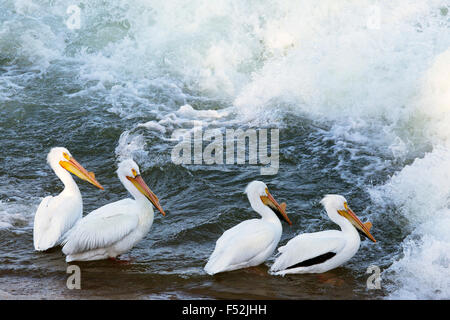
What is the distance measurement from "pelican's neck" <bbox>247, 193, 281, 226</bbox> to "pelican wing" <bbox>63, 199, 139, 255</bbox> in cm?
96

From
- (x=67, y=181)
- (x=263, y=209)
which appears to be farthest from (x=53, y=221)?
(x=263, y=209)

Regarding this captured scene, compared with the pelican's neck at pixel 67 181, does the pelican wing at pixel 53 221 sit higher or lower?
lower

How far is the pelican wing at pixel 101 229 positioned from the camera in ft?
15.6

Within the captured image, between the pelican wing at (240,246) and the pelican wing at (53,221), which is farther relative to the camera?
the pelican wing at (53,221)

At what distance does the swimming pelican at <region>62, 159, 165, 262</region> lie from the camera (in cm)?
479

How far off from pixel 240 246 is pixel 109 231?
1.03 meters

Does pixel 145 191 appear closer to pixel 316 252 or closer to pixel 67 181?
pixel 67 181

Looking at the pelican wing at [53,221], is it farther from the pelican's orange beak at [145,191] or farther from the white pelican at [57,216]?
the pelican's orange beak at [145,191]

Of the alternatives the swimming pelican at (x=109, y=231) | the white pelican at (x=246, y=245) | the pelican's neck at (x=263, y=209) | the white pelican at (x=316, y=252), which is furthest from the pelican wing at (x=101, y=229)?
the white pelican at (x=316, y=252)

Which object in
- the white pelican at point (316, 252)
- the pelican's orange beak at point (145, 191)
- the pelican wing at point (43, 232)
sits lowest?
the white pelican at point (316, 252)

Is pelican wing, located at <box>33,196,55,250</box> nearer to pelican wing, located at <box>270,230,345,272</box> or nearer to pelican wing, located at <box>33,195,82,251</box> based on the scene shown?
pelican wing, located at <box>33,195,82,251</box>

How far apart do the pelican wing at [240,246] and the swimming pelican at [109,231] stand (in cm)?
69

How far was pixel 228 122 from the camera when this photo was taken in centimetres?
803

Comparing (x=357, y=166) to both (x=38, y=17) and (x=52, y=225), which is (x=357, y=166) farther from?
(x=38, y=17)
